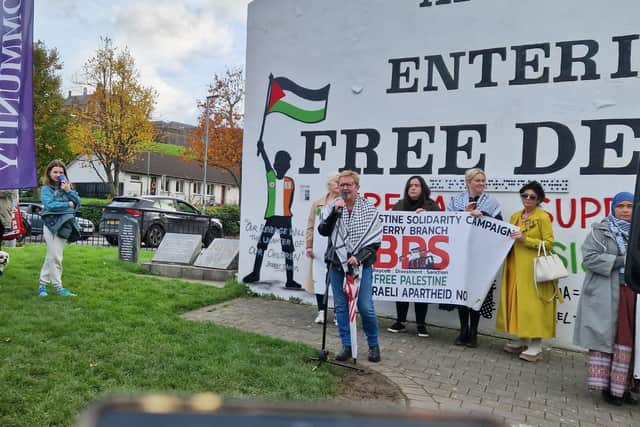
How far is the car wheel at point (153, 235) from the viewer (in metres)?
16.7

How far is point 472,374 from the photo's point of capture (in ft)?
17.8

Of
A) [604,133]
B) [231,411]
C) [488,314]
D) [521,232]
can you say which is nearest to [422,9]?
[604,133]

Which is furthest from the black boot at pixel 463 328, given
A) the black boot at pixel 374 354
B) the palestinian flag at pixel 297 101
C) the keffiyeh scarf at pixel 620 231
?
the palestinian flag at pixel 297 101

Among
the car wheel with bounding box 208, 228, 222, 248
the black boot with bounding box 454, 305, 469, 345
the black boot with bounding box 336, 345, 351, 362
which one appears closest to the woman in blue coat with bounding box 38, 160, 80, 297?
the black boot with bounding box 336, 345, 351, 362

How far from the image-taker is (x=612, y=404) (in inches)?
187

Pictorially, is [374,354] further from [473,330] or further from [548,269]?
[548,269]

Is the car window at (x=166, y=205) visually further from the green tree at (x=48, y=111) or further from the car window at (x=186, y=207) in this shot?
the green tree at (x=48, y=111)

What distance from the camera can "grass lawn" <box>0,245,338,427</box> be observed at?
396cm

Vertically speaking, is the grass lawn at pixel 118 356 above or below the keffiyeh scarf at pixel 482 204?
below

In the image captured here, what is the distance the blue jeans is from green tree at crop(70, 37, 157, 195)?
3199cm

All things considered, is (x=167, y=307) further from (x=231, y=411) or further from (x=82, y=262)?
(x=231, y=411)

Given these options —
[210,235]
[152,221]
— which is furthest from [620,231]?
[152,221]

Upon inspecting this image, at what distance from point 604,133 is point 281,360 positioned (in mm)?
4802

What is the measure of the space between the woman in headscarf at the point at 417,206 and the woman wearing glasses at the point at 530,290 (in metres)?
1.09
